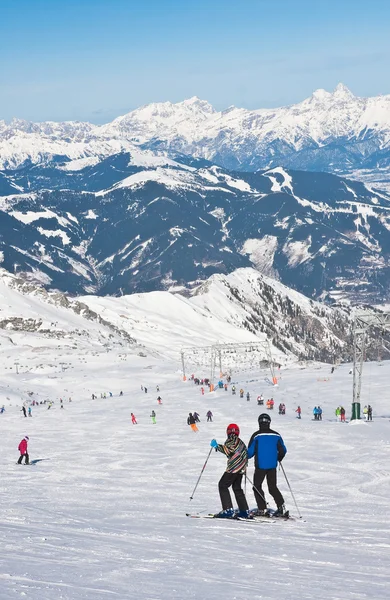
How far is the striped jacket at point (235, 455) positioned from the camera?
1756cm

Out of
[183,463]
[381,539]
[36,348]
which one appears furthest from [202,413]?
[36,348]

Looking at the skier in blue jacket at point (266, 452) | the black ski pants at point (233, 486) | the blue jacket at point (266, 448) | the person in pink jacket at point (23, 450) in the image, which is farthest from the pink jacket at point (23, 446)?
the blue jacket at point (266, 448)

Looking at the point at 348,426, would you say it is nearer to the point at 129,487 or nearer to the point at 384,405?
the point at 384,405

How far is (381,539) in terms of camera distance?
17.2m

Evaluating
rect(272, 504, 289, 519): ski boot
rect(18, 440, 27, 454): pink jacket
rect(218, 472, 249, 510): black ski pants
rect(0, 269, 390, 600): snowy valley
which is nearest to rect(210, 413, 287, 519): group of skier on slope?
rect(218, 472, 249, 510): black ski pants

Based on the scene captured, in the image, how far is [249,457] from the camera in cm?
1791

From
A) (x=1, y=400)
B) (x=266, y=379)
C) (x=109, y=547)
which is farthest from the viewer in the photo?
(x=266, y=379)

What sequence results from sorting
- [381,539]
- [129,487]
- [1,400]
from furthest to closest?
1. [1,400]
2. [129,487]
3. [381,539]

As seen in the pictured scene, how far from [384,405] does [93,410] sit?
91.1ft

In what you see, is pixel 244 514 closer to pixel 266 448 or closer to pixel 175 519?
pixel 266 448

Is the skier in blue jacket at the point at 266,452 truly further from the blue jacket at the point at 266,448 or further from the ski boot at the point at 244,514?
the ski boot at the point at 244,514

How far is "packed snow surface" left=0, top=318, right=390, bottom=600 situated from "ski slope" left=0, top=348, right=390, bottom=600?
36 mm

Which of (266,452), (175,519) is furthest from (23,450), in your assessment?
(266,452)

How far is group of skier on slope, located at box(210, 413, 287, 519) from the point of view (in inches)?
695
